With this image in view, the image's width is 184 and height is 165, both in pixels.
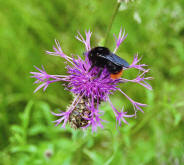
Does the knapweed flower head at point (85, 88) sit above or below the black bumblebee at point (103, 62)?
below

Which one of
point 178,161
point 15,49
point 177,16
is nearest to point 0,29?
point 15,49

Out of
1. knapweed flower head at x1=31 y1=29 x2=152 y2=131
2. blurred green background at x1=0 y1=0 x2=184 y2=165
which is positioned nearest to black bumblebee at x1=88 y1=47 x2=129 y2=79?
knapweed flower head at x1=31 y1=29 x2=152 y2=131

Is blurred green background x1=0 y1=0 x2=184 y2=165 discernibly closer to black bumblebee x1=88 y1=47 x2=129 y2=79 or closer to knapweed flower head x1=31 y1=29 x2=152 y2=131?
knapweed flower head x1=31 y1=29 x2=152 y2=131

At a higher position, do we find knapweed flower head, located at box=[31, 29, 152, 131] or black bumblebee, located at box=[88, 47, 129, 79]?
black bumblebee, located at box=[88, 47, 129, 79]

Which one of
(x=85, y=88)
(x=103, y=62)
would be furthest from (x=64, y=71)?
(x=103, y=62)

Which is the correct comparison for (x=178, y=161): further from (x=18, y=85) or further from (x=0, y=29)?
(x=0, y=29)

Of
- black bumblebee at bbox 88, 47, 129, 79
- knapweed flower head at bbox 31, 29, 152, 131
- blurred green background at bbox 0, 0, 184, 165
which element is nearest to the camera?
black bumblebee at bbox 88, 47, 129, 79

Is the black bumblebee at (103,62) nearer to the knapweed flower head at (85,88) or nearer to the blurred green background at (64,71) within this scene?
the knapweed flower head at (85,88)

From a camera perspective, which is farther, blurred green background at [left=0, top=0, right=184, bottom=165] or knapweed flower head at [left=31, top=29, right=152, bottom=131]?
blurred green background at [left=0, top=0, right=184, bottom=165]

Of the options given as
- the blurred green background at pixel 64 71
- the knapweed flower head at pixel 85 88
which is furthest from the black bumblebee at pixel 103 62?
the blurred green background at pixel 64 71
